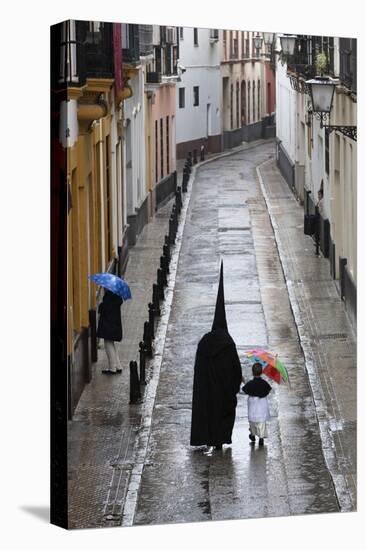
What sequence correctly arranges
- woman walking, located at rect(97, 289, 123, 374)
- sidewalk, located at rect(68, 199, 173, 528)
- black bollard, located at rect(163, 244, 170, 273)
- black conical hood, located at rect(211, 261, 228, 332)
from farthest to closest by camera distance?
black bollard, located at rect(163, 244, 170, 273) → black conical hood, located at rect(211, 261, 228, 332) → woman walking, located at rect(97, 289, 123, 374) → sidewalk, located at rect(68, 199, 173, 528)

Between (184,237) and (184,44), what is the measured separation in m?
2.21

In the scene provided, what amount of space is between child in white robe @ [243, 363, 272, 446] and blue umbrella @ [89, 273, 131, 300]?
1.67 meters

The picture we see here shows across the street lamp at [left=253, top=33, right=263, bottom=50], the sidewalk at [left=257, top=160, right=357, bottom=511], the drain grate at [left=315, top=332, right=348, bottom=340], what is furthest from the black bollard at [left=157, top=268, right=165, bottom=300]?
the street lamp at [left=253, top=33, right=263, bottom=50]

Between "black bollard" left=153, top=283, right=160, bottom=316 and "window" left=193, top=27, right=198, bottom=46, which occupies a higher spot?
"window" left=193, top=27, right=198, bottom=46

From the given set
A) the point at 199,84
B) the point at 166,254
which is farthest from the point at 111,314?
the point at 199,84

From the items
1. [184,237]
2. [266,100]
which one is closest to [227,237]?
[184,237]

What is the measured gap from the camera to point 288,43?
21.0m

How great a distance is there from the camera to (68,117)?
1916cm

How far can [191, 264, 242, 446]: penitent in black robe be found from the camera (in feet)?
66.7

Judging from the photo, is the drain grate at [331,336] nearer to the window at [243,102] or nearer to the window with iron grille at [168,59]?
the window at [243,102]

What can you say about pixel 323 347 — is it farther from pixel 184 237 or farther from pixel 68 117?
pixel 68 117

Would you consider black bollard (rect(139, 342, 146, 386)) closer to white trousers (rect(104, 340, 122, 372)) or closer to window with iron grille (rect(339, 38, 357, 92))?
white trousers (rect(104, 340, 122, 372))

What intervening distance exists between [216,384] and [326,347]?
56.5 inches

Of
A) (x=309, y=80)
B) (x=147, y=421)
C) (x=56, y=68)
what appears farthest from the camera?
(x=309, y=80)
